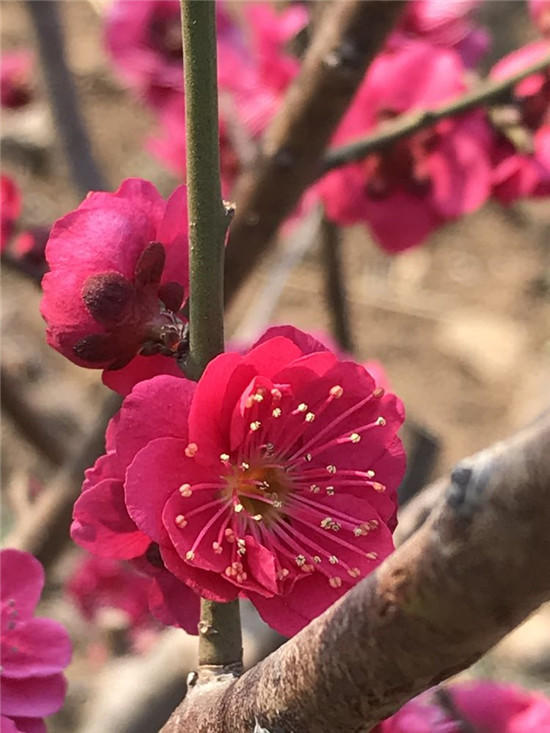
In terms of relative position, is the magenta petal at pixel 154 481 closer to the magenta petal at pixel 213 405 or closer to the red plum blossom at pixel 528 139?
the magenta petal at pixel 213 405

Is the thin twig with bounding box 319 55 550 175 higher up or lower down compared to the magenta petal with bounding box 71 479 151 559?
higher up

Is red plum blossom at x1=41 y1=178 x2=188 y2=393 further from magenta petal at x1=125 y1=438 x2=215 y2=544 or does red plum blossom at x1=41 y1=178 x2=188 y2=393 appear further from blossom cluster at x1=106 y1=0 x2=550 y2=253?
blossom cluster at x1=106 y1=0 x2=550 y2=253

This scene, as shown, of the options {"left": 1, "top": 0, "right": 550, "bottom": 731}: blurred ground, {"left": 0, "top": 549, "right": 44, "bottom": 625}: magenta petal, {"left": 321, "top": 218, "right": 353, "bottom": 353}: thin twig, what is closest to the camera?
{"left": 0, "top": 549, "right": 44, "bottom": 625}: magenta petal

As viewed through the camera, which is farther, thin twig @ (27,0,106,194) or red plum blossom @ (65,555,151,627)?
red plum blossom @ (65,555,151,627)

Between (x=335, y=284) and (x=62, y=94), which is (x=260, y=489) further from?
(x=62, y=94)

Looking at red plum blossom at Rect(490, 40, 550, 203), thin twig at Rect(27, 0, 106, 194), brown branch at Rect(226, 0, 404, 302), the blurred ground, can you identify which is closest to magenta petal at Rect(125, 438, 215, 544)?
brown branch at Rect(226, 0, 404, 302)

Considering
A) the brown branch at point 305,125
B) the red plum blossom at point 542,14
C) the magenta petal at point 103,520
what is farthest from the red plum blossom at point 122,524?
the red plum blossom at point 542,14

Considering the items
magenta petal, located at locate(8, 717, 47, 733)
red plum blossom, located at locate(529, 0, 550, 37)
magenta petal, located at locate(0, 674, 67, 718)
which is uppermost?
red plum blossom, located at locate(529, 0, 550, 37)

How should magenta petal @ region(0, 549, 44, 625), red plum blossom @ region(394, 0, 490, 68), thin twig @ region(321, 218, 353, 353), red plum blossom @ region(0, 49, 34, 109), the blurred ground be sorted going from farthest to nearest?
the blurred ground < red plum blossom @ region(0, 49, 34, 109) < thin twig @ region(321, 218, 353, 353) < red plum blossom @ region(394, 0, 490, 68) < magenta petal @ region(0, 549, 44, 625)
